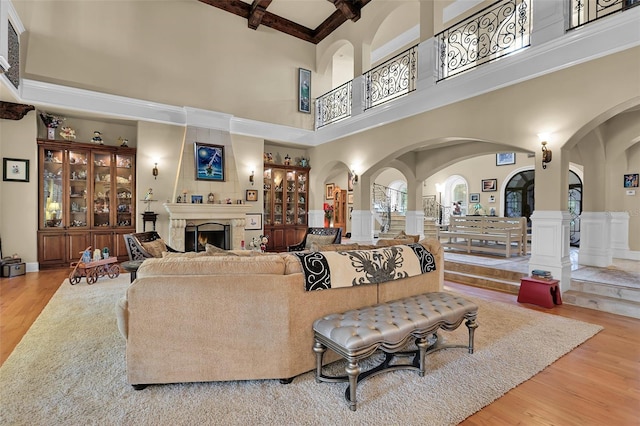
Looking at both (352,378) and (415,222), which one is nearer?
(352,378)

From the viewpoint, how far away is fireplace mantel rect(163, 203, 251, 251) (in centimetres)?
655

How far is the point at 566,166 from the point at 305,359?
175 inches

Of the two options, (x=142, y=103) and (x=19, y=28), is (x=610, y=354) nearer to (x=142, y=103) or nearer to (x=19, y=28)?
(x=142, y=103)

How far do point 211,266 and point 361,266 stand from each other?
1217 mm

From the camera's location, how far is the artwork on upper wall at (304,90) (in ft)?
28.7

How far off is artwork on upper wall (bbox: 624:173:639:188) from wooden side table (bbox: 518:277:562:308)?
455cm

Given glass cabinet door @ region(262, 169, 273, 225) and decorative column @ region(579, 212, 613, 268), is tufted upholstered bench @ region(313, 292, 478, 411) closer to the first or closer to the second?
decorative column @ region(579, 212, 613, 268)

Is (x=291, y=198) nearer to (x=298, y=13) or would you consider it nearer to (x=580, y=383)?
(x=298, y=13)

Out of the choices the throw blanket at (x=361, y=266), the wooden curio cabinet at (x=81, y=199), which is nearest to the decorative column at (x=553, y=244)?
the throw blanket at (x=361, y=266)

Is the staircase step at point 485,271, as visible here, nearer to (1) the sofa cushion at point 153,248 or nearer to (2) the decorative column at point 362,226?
(2) the decorative column at point 362,226

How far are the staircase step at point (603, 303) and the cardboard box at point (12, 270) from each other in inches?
358

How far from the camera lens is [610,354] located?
9.09 ft

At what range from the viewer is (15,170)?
226 inches

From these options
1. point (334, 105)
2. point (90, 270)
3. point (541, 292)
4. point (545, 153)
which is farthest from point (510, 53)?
point (90, 270)
